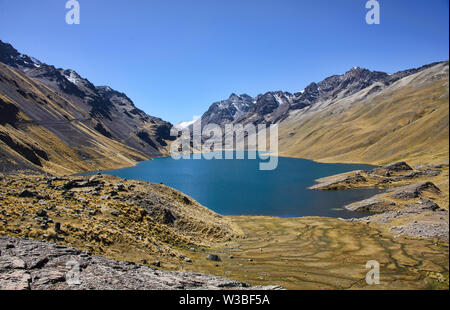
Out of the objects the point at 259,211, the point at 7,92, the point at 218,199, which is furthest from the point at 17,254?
the point at 7,92

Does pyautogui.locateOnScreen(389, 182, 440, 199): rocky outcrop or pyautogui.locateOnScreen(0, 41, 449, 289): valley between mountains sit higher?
pyautogui.locateOnScreen(389, 182, 440, 199): rocky outcrop

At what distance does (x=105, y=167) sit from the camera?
183 metres

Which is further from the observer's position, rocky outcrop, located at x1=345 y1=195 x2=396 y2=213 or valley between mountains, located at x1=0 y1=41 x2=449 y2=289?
rocky outcrop, located at x1=345 y1=195 x2=396 y2=213

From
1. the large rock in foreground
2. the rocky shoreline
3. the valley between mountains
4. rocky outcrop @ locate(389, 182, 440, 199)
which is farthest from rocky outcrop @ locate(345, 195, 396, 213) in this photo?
the large rock in foreground

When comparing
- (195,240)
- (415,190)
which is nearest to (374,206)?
(415,190)

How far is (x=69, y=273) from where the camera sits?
17078mm

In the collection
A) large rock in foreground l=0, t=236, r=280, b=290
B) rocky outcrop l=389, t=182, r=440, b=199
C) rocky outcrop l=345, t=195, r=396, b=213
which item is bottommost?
large rock in foreground l=0, t=236, r=280, b=290

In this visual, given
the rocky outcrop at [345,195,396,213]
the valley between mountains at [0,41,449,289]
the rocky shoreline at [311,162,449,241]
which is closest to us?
the valley between mountains at [0,41,449,289]

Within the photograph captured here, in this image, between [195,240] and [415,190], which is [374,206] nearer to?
[415,190]

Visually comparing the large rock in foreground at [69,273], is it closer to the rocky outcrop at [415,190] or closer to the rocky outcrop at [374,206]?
the rocky outcrop at [374,206]

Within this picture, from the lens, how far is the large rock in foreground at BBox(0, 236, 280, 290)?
51.6 ft

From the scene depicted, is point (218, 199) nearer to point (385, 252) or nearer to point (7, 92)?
point (385, 252)

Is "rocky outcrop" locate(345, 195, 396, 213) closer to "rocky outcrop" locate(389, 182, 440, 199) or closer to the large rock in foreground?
"rocky outcrop" locate(389, 182, 440, 199)
